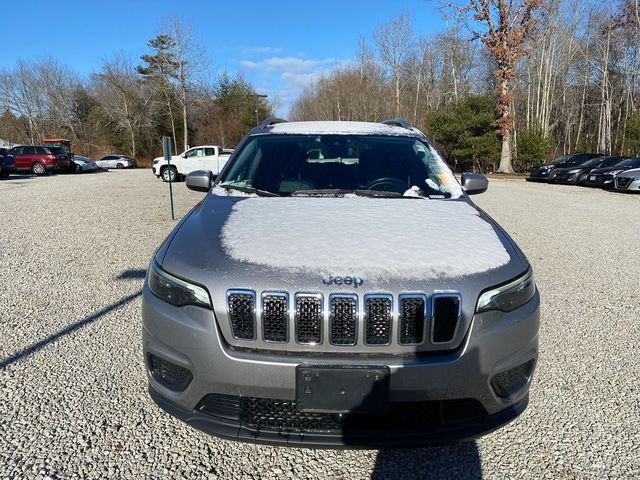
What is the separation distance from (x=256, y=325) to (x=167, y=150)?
29.5ft

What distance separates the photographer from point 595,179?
18.6m

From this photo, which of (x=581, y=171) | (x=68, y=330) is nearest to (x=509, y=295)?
(x=68, y=330)

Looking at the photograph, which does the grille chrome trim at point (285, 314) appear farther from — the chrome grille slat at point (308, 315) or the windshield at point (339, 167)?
the windshield at point (339, 167)

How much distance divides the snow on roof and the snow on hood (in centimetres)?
109

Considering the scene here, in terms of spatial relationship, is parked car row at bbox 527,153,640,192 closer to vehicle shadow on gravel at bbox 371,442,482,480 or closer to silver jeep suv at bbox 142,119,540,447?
vehicle shadow on gravel at bbox 371,442,482,480

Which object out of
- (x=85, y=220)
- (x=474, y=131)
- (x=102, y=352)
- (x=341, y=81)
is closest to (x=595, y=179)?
(x=474, y=131)

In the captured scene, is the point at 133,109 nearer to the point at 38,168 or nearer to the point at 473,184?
the point at 38,168

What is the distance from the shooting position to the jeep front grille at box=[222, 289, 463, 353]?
1.75 metres

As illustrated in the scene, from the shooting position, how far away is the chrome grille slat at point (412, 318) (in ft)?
5.80

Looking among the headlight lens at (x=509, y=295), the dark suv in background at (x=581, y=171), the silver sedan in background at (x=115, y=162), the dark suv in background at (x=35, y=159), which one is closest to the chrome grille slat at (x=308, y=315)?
the headlight lens at (x=509, y=295)

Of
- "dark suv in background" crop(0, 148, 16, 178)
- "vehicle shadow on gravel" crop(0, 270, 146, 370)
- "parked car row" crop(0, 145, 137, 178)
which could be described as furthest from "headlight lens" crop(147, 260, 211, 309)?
"parked car row" crop(0, 145, 137, 178)

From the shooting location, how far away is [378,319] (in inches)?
69.6

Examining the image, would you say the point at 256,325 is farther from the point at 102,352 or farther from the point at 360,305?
the point at 102,352

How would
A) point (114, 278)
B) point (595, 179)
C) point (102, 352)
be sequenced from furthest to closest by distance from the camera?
point (595, 179) → point (114, 278) → point (102, 352)
